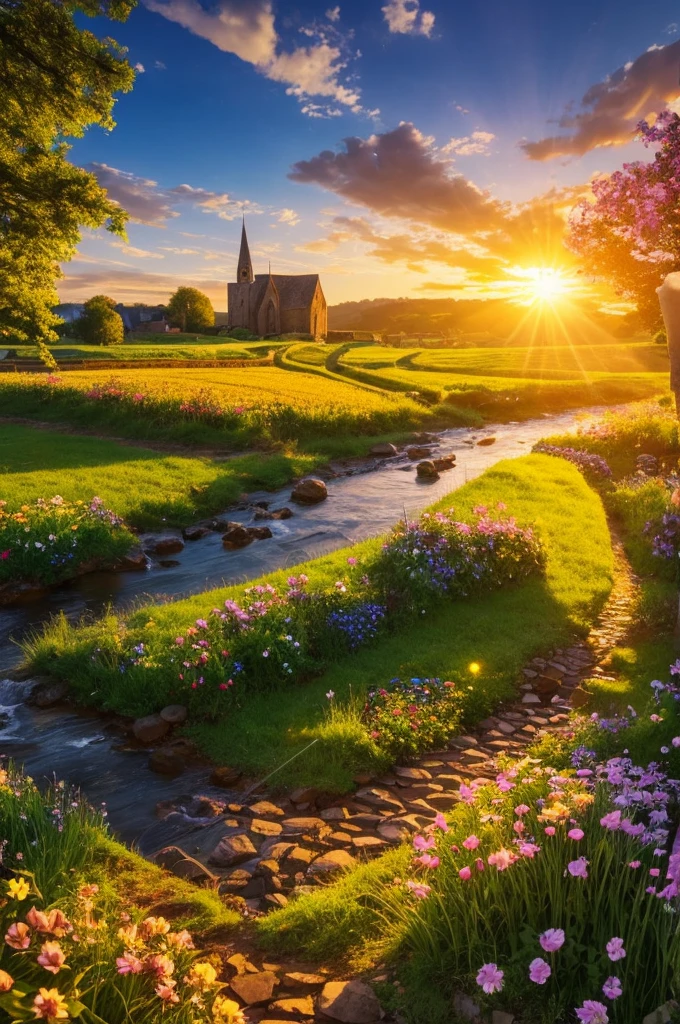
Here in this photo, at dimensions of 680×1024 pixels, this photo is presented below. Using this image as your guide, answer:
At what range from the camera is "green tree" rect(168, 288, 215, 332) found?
111 m

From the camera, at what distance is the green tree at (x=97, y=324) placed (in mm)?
86625

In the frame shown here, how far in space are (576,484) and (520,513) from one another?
189 inches

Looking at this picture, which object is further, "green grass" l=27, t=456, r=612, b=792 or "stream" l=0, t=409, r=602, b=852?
"green grass" l=27, t=456, r=612, b=792

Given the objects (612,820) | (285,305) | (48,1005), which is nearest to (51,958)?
(48,1005)

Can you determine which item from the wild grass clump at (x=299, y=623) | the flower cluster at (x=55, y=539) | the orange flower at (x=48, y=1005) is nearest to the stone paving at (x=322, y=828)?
the orange flower at (x=48, y=1005)

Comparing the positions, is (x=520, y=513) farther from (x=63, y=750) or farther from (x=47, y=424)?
(x=47, y=424)

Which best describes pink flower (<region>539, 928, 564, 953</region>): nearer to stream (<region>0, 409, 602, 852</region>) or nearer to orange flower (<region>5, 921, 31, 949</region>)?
orange flower (<region>5, 921, 31, 949</region>)

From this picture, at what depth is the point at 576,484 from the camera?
65.0 ft

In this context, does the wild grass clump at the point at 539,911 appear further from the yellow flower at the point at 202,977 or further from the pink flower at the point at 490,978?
the yellow flower at the point at 202,977

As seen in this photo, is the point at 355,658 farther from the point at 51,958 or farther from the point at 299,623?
the point at 51,958

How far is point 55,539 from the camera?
14.7 meters

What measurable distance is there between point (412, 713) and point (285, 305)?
4335 inches

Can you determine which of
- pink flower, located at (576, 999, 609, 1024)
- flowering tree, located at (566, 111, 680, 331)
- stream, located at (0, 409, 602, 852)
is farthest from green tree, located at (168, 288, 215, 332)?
pink flower, located at (576, 999, 609, 1024)

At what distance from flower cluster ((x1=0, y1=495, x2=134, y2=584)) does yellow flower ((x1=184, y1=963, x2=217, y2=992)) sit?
11953 mm
